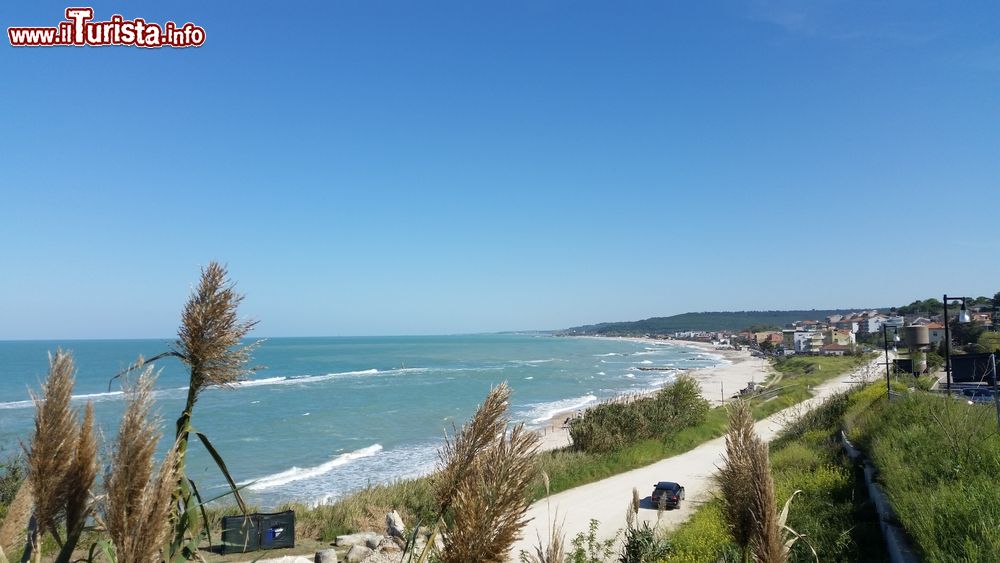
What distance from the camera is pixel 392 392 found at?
54500 millimetres

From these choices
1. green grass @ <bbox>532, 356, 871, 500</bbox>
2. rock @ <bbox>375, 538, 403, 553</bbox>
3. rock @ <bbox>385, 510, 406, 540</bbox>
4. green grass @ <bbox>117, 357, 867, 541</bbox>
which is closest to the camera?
rock @ <bbox>375, 538, 403, 553</bbox>

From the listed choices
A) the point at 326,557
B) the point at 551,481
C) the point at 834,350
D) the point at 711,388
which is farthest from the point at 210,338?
the point at 834,350

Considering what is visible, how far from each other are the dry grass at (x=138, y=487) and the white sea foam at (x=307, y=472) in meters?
23.3

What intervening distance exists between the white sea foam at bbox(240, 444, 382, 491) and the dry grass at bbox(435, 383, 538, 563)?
76.4ft

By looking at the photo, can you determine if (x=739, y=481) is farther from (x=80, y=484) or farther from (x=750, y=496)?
(x=80, y=484)

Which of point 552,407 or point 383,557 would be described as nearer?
point 383,557

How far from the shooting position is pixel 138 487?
1285mm

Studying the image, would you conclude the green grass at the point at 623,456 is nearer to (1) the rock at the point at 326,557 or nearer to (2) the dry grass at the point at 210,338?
(1) the rock at the point at 326,557

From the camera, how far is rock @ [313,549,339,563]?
9820 millimetres

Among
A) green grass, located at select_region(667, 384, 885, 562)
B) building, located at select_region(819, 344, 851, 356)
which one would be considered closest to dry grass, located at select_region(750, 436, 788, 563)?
green grass, located at select_region(667, 384, 885, 562)

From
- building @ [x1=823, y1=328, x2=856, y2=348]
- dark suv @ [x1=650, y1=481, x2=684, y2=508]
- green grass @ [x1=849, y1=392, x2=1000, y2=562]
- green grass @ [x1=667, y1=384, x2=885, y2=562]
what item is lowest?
building @ [x1=823, y1=328, x2=856, y2=348]

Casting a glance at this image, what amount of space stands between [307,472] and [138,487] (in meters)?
27.0

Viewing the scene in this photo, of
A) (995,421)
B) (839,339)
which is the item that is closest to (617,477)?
(995,421)

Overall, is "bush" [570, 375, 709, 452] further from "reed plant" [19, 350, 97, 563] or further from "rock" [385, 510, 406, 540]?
"reed plant" [19, 350, 97, 563]
